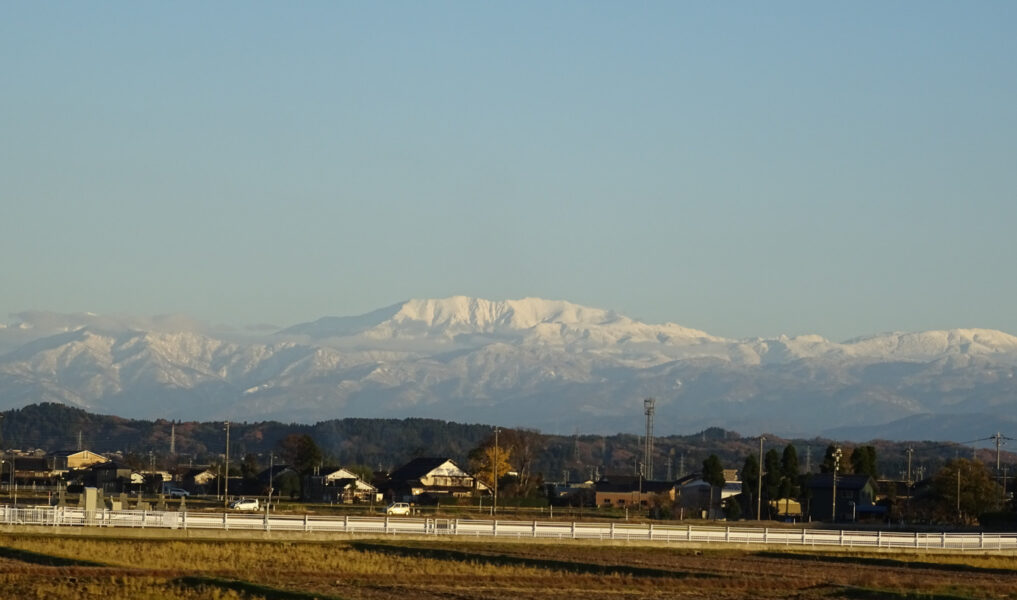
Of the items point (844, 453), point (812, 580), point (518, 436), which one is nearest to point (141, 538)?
point (812, 580)

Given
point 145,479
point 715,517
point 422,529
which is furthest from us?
point 145,479

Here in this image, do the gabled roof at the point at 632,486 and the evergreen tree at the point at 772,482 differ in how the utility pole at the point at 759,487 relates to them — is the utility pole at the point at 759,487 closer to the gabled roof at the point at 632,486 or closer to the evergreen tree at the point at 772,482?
the evergreen tree at the point at 772,482

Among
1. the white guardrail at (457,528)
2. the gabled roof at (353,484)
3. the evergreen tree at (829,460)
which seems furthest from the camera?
the gabled roof at (353,484)

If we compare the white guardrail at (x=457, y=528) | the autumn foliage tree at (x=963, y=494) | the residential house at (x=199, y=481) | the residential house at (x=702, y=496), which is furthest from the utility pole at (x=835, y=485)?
the residential house at (x=199, y=481)

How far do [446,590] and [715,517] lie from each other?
78.7 meters

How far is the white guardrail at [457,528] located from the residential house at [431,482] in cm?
7059

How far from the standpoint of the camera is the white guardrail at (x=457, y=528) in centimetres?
5850

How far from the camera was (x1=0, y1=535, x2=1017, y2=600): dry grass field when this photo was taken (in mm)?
38156

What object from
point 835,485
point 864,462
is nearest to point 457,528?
point 835,485

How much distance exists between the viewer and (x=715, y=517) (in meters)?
116

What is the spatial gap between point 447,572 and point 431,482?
324 feet

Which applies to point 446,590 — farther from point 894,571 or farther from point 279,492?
point 279,492

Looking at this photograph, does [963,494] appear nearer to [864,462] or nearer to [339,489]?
[864,462]

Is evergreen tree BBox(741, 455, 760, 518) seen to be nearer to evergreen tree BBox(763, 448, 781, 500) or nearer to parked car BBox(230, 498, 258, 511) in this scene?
evergreen tree BBox(763, 448, 781, 500)
